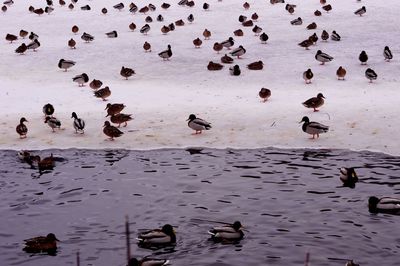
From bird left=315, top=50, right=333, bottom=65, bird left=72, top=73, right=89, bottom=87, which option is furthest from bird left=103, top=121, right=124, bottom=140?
bird left=315, top=50, right=333, bottom=65

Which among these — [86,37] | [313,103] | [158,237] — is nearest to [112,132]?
[313,103]

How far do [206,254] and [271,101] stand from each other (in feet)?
53.8

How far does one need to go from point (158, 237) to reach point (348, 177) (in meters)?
7.01

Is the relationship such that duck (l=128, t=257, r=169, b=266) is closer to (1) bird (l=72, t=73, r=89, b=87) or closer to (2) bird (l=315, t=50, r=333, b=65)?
(1) bird (l=72, t=73, r=89, b=87)

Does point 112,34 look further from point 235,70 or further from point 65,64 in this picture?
point 235,70

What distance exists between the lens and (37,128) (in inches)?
1023

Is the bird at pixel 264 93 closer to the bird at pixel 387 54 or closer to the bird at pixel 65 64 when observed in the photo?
the bird at pixel 387 54

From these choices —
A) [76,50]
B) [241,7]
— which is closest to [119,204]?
[76,50]

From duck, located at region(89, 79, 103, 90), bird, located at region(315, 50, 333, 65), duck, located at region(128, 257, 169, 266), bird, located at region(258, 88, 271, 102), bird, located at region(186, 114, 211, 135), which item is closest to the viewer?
duck, located at region(128, 257, 169, 266)

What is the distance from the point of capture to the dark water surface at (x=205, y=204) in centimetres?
1388

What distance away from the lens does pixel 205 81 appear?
111 feet

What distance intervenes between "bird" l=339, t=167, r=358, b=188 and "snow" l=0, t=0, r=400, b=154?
160 inches

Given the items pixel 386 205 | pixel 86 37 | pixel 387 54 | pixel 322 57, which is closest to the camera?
pixel 386 205

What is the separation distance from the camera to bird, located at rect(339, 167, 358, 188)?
18.1 m
